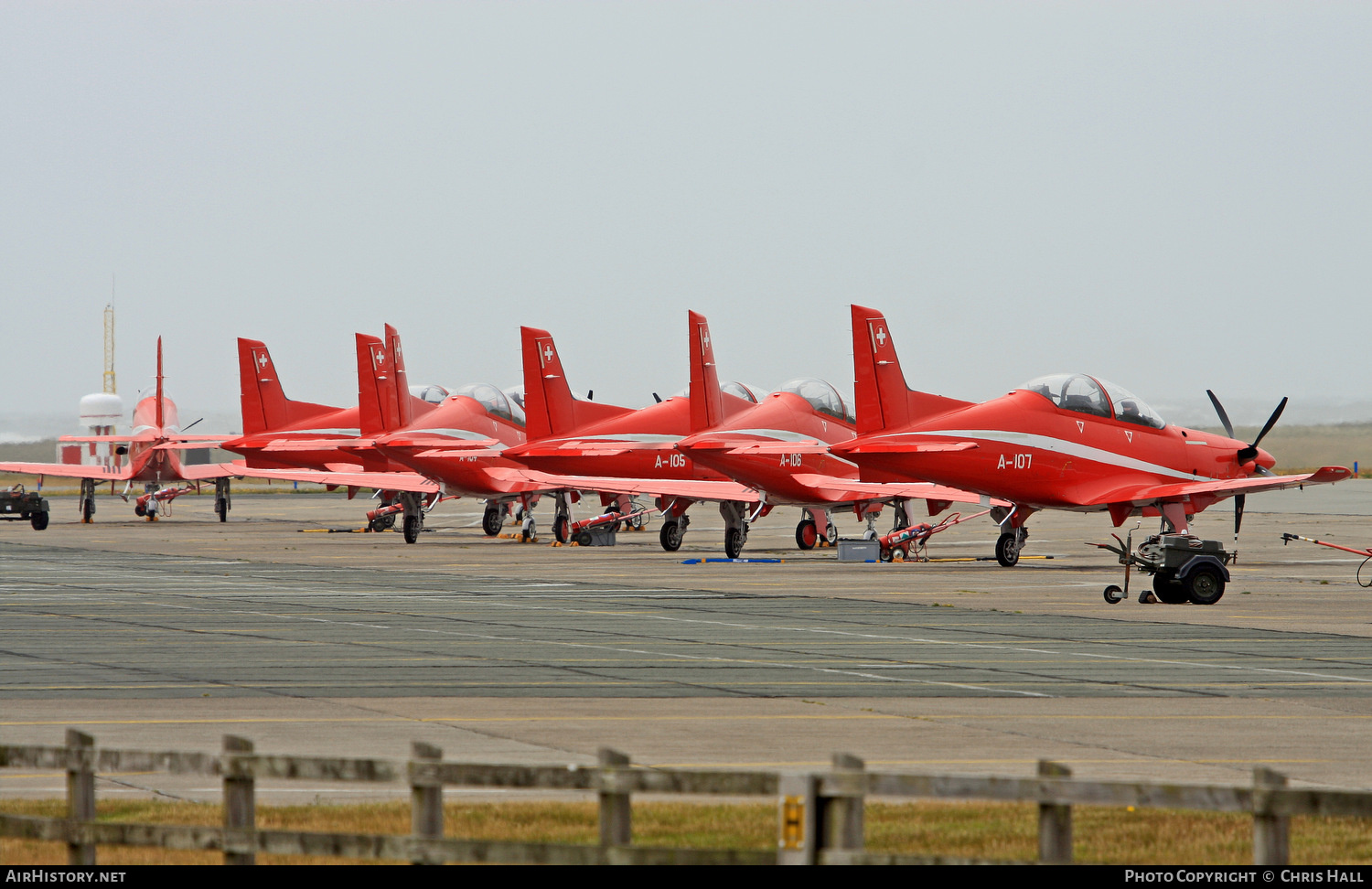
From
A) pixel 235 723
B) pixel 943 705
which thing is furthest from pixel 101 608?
pixel 943 705

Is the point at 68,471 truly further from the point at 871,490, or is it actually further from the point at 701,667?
the point at 701,667

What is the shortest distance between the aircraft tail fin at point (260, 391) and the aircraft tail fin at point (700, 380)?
88.0ft

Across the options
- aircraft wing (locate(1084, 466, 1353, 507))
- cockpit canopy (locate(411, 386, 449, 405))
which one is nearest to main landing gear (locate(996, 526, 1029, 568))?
aircraft wing (locate(1084, 466, 1353, 507))

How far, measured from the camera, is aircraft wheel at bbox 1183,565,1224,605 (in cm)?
2775

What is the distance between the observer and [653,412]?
51.8 m

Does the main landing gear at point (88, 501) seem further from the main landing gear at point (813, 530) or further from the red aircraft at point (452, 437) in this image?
the main landing gear at point (813, 530)

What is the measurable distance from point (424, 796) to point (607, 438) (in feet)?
143

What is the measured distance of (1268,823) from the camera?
6016 mm

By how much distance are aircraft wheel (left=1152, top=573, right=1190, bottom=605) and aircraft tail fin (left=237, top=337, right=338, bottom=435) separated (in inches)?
1802

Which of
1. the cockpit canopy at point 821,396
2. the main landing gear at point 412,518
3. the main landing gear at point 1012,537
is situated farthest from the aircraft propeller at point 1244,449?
the main landing gear at point 412,518

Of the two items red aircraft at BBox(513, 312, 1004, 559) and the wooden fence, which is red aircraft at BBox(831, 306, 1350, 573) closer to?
red aircraft at BBox(513, 312, 1004, 559)

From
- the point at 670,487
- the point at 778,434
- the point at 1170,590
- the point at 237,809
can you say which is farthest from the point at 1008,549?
the point at 237,809

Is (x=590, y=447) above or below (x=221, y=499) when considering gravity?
above

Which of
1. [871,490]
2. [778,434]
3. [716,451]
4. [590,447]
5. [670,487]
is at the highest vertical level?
[778,434]
